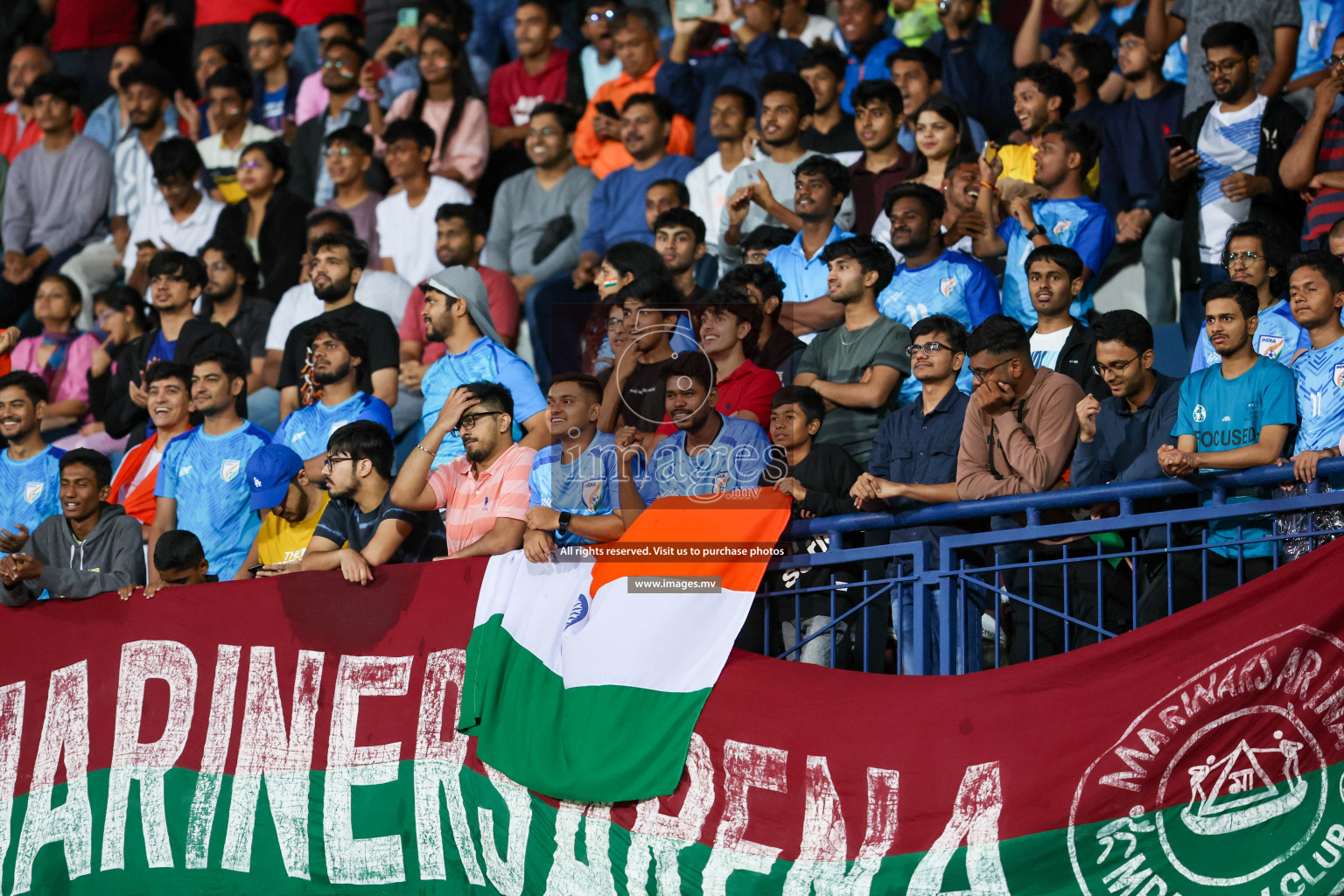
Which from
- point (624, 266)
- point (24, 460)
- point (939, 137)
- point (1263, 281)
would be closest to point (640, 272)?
point (624, 266)

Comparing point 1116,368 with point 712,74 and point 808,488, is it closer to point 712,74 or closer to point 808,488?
point 808,488

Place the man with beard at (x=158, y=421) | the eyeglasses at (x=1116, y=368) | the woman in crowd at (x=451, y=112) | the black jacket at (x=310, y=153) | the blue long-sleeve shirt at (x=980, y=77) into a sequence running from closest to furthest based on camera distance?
the eyeglasses at (x=1116, y=368) < the man with beard at (x=158, y=421) < the blue long-sleeve shirt at (x=980, y=77) < the woman in crowd at (x=451, y=112) < the black jacket at (x=310, y=153)

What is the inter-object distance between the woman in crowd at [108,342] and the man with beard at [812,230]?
4.54 meters

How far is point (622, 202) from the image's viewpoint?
1047 centimetres

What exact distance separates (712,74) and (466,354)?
12.6ft

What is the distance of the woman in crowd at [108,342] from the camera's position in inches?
433

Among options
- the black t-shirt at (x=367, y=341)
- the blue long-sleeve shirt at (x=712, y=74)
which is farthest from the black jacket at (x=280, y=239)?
the blue long-sleeve shirt at (x=712, y=74)

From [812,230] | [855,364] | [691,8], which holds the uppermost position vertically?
[691,8]

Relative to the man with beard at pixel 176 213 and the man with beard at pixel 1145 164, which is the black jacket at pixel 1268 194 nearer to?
the man with beard at pixel 1145 164

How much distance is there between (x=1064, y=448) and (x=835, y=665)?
1224 millimetres

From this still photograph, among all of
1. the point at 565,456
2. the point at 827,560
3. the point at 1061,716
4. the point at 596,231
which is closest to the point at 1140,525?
the point at 1061,716

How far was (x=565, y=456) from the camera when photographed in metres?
6.89

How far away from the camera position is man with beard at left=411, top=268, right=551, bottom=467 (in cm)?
833

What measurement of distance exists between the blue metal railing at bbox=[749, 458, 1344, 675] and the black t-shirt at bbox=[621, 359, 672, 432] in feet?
3.04
